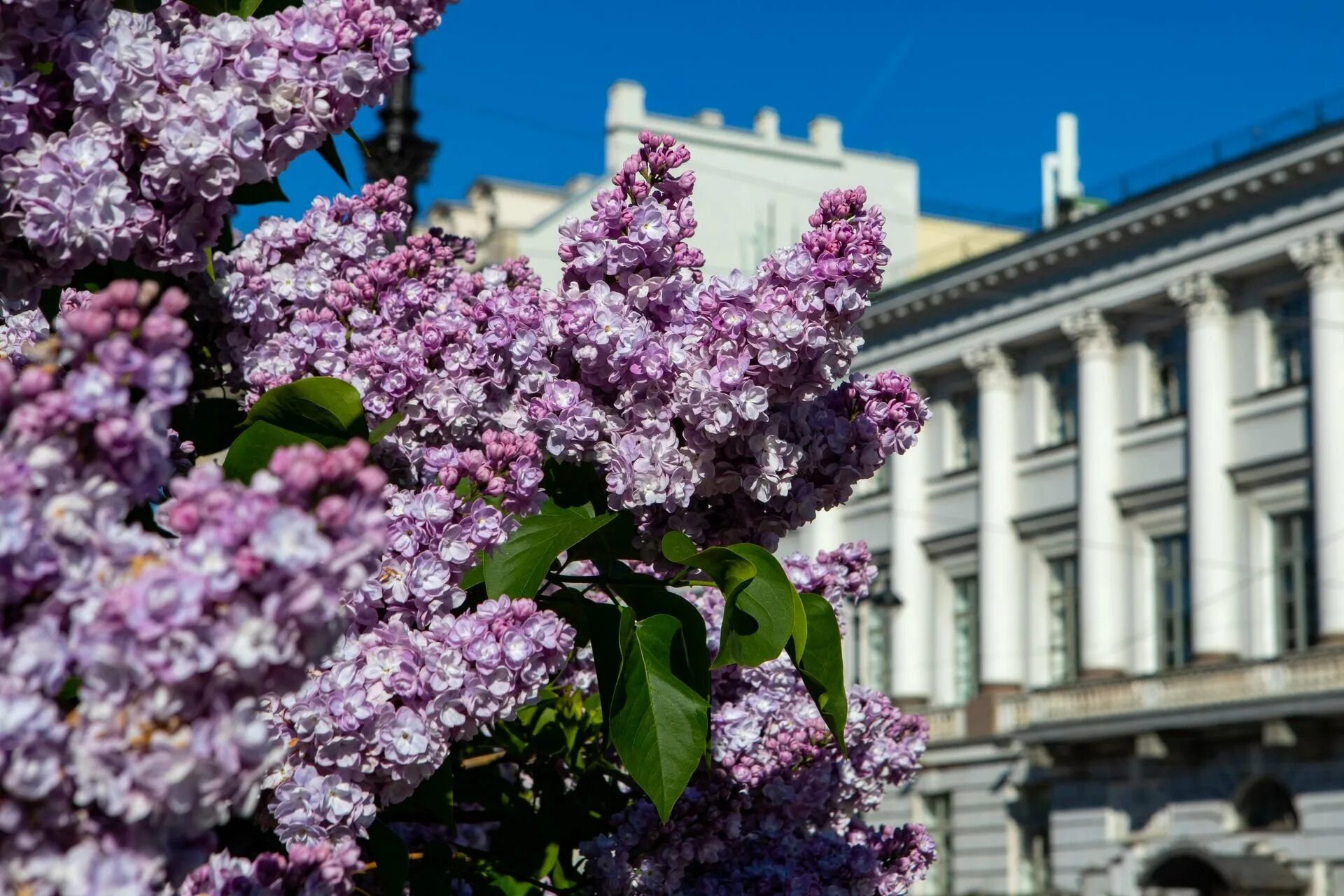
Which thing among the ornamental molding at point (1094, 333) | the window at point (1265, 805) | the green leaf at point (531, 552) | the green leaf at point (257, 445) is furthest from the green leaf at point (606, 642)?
the ornamental molding at point (1094, 333)

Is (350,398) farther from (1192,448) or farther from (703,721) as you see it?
(1192,448)

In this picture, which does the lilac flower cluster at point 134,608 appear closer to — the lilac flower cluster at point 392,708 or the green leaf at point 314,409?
the lilac flower cluster at point 392,708

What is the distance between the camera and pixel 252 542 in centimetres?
203

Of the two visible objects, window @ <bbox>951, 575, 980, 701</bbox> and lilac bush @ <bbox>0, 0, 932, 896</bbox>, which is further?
window @ <bbox>951, 575, 980, 701</bbox>

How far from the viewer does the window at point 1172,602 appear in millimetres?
36531

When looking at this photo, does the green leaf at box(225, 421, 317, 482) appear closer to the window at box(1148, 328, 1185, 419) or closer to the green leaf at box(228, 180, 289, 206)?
the green leaf at box(228, 180, 289, 206)

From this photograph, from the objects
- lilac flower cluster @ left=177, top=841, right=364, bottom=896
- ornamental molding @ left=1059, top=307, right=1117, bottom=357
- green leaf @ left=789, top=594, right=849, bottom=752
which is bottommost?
lilac flower cluster @ left=177, top=841, right=364, bottom=896

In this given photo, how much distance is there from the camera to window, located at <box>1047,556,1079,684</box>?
130ft

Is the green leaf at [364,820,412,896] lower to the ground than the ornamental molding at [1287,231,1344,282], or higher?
lower

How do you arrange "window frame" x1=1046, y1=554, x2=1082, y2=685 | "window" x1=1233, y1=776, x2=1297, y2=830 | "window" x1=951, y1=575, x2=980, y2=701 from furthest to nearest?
"window" x1=951, y1=575, x2=980, y2=701
"window frame" x1=1046, y1=554, x2=1082, y2=685
"window" x1=1233, y1=776, x2=1297, y2=830

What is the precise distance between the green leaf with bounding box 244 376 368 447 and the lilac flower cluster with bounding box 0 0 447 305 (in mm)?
410

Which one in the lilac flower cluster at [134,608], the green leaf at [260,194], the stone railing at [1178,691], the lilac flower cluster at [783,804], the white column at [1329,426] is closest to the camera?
the lilac flower cluster at [134,608]

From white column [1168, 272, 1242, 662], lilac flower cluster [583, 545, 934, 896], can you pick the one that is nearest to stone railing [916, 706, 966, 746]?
white column [1168, 272, 1242, 662]

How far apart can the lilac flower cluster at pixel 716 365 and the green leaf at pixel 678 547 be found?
0.09 metres
